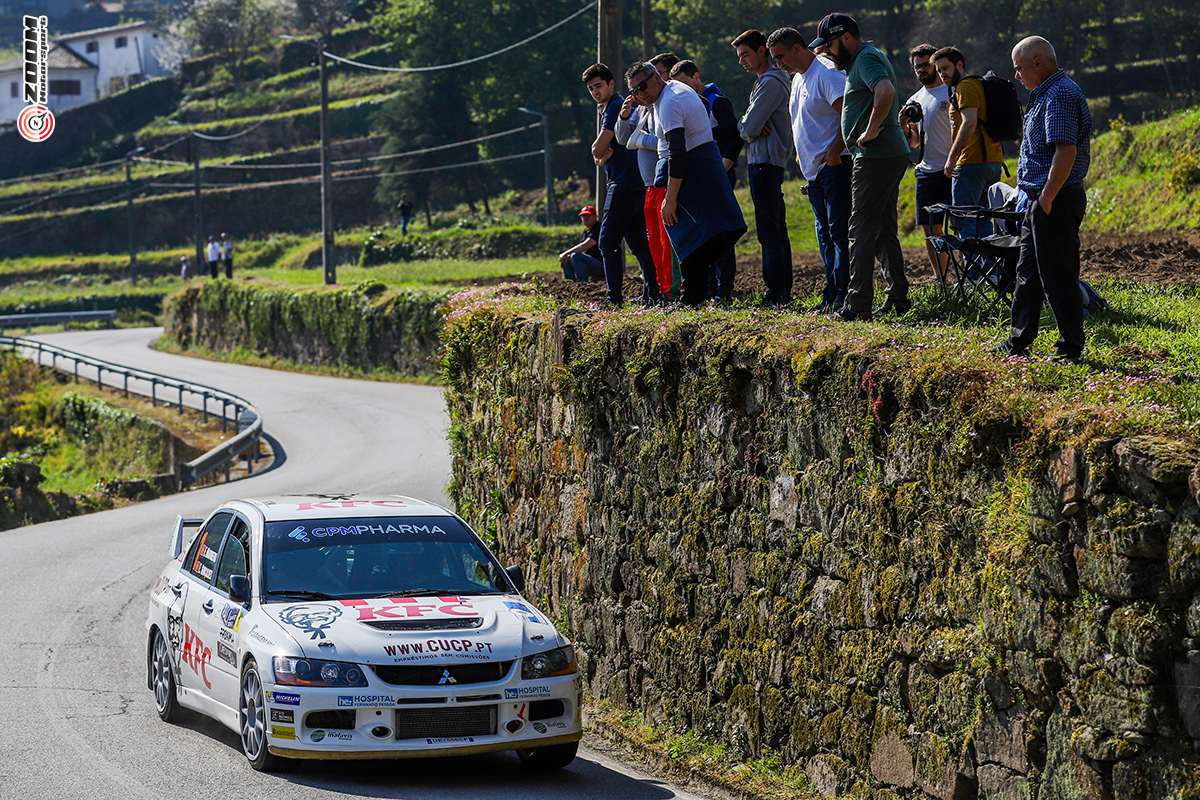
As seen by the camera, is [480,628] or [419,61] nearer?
[480,628]

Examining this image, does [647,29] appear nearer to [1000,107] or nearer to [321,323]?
[321,323]

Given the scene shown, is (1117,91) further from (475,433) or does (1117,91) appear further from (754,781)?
(754,781)

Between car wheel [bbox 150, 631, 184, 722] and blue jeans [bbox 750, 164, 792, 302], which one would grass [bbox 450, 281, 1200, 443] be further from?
car wheel [bbox 150, 631, 184, 722]

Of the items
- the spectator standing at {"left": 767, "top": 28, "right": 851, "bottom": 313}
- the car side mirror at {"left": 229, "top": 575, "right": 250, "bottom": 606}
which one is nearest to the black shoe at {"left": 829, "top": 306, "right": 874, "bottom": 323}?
the spectator standing at {"left": 767, "top": 28, "right": 851, "bottom": 313}

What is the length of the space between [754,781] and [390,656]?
239 cm

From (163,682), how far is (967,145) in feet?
24.8

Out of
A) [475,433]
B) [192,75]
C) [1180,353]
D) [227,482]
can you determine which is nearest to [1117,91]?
[227,482]

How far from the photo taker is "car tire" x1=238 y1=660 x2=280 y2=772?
7.54m

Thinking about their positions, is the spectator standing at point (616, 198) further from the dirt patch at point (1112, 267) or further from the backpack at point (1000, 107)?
the backpack at point (1000, 107)

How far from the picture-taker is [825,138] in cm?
962

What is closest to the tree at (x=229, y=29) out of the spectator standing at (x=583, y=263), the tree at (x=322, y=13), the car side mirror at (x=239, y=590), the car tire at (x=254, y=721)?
the tree at (x=322, y=13)

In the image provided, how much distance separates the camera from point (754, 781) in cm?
785

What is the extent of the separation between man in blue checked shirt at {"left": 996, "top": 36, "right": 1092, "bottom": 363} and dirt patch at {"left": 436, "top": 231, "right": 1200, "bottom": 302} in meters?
4.71

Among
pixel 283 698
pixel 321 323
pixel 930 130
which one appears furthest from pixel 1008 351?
pixel 321 323
